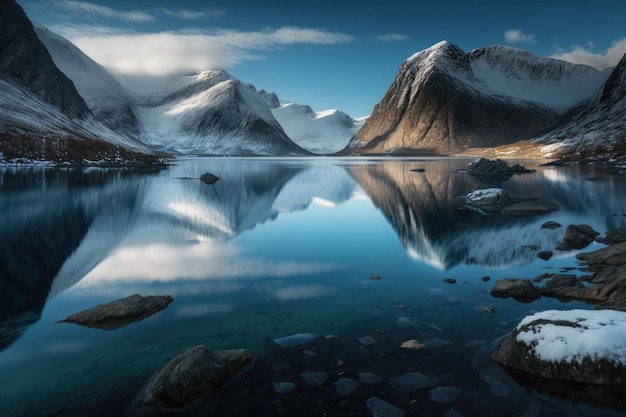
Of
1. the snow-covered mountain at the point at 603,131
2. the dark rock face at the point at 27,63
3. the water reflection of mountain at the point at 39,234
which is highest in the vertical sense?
the dark rock face at the point at 27,63

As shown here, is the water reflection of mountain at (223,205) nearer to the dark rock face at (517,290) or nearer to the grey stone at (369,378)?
the dark rock face at (517,290)

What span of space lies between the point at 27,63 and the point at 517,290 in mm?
204595

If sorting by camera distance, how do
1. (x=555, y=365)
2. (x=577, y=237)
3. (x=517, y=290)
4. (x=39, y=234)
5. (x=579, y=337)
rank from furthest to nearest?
(x=39, y=234), (x=577, y=237), (x=517, y=290), (x=579, y=337), (x=555, y=365)

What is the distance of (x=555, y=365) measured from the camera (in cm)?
1012

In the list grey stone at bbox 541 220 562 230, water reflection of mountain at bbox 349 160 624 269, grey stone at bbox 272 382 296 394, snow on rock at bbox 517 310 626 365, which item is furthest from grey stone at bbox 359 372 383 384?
grey stone at bbox 541 220 562 230

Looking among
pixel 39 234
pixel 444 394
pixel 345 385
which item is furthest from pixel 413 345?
pixel 39 234

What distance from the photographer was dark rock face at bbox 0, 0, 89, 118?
161375 mm

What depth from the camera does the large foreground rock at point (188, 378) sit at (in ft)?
30.2

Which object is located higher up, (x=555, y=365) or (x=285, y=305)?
(x=555, y=365)

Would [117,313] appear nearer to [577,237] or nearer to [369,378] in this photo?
[369,378]

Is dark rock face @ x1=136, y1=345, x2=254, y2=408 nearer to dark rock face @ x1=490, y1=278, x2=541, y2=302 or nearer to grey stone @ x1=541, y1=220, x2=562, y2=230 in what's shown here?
dark rock face @ x1=490, y1=278, x2=541, y2=302

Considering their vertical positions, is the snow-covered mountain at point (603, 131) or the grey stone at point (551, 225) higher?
the snow-covered mountain at point (603, 131)

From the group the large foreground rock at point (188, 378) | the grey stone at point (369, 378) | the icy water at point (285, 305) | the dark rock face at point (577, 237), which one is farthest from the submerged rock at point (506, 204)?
the large foreground rock at point (188, 378)

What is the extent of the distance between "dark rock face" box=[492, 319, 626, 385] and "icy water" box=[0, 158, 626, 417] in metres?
0.50
